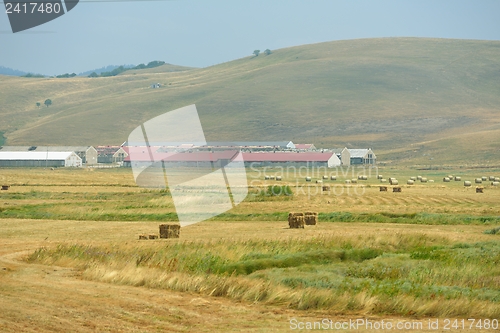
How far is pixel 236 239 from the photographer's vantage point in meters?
22.1

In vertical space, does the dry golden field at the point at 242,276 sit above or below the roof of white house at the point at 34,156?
above

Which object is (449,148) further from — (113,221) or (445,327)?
(445,327)

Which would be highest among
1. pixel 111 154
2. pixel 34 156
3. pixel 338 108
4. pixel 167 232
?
pixel 338 108

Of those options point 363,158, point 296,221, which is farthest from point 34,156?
point 296,221

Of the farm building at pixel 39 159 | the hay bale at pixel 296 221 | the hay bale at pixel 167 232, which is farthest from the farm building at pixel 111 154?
the hay bale at pixel 167 232

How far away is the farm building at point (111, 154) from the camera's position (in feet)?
376

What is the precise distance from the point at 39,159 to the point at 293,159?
3511 centimetres

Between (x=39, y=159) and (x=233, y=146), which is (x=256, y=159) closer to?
(x=233, y=146)

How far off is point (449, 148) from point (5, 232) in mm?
96010

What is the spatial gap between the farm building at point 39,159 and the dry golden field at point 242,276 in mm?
76950

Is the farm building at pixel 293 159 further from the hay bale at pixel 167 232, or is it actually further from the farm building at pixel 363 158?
the hay bale at pixel 167 232

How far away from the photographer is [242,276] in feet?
52.4

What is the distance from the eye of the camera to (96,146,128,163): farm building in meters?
114

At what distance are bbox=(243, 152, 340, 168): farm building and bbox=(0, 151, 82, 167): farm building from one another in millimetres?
24404
